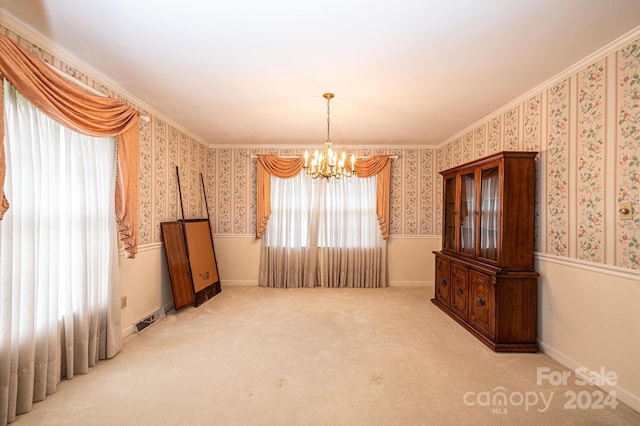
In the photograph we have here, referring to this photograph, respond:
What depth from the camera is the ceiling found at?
65.1 inches

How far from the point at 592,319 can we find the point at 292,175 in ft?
13.3

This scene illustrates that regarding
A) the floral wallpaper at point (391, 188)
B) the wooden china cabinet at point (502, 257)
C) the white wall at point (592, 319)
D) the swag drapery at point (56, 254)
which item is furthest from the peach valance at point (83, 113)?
the white wall at point (592, 319)

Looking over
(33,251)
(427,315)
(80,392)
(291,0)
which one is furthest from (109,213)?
(427,315)

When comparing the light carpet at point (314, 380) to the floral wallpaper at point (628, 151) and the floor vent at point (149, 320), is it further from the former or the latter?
the floral wallpaper at point (628, 151)

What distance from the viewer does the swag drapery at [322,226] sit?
4836mm

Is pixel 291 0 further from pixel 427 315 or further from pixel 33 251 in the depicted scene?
pixel 427 315

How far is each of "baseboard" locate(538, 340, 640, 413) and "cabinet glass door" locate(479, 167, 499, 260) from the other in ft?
3.05

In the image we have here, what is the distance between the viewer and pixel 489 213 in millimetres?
2951

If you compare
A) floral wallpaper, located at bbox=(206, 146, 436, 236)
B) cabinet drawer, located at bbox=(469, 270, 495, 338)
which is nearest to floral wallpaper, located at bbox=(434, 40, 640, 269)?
cabinet drawer, located at bbox=(469, 270, 495, 338)

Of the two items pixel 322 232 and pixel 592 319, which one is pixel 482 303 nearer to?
pixel 592 319

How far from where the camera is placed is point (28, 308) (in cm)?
181

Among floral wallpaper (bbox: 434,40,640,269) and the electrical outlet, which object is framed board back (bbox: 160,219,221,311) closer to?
floral wallpaper (bbox: 434,40,640,269)

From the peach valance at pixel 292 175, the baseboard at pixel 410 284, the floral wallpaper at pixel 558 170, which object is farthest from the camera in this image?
the baseboard at pixel 410 284

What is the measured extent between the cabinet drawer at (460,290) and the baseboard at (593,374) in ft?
2.42
